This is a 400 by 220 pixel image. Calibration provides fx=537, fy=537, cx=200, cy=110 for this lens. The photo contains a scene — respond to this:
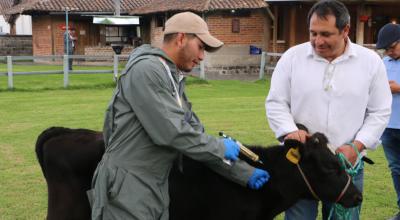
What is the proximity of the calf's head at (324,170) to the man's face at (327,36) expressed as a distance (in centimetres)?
60

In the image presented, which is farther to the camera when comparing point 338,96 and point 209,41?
point 338,96

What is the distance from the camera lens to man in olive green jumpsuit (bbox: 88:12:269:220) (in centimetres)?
304

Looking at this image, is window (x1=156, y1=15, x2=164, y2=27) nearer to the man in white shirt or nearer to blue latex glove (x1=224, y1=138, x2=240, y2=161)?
the man in white shirt

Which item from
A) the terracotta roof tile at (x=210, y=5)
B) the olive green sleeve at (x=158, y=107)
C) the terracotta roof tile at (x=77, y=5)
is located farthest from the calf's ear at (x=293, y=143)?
the terracotta roof tile at (x=77, y=5)

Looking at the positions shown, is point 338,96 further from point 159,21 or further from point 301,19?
point 159,21

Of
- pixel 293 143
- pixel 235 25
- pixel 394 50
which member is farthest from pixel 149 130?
pixel 235 25

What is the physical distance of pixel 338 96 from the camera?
378cm

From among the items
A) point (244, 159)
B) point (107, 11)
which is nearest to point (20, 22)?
point (107, 11)

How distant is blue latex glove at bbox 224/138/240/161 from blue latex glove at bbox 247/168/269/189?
1.06 feet

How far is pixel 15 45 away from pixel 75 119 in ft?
98.5

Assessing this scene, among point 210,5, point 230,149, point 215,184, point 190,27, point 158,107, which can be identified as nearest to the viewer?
point 158,107

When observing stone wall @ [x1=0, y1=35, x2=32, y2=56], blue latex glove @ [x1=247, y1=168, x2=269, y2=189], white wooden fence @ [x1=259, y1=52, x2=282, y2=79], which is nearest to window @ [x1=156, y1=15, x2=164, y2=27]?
white wooden fence @ [x1=259, y1=52, x2=282, y2=79]

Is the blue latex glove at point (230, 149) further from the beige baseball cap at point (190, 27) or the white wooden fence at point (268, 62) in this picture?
the white wooden fence at point (268, 62)

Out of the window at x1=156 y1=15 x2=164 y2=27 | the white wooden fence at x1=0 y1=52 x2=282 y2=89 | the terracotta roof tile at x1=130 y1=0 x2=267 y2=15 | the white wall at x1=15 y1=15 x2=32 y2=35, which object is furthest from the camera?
the white wall at x1=15 y1=15 x2=32 y2=35
